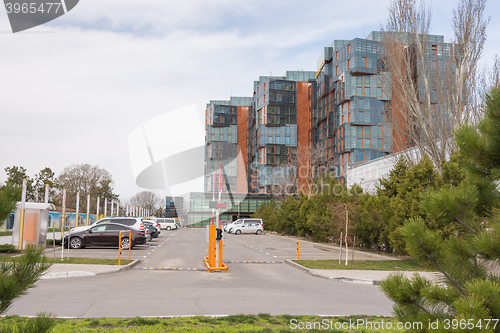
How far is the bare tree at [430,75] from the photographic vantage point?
1000 inches

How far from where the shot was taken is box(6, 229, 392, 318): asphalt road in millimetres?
8438

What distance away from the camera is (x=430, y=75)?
1086 inches

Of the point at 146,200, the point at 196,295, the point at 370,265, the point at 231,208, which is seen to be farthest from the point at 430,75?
the point at 146,200

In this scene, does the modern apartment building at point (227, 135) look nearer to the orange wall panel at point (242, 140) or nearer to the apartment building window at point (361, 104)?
the orange wall panel at point (242, 140)

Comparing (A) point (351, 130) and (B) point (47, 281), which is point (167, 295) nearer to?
(B) point (47, 281)

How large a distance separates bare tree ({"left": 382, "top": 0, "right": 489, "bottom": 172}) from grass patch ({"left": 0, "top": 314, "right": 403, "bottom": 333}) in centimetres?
2047

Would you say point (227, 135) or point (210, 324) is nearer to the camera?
point (210, 324)

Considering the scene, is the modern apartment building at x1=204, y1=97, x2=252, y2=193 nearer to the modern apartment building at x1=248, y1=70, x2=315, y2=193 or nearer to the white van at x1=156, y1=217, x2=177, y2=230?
the modern apartment building at x1=248, y1=70, x2=315, y2=193

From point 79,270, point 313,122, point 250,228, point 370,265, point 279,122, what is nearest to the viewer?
point 79,270

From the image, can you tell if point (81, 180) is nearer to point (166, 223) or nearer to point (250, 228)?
point (166, 223)

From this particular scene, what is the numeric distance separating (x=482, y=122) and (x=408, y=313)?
1951 millimetres

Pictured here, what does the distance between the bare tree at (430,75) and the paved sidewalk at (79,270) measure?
2003 cm

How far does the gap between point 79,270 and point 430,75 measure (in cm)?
2533

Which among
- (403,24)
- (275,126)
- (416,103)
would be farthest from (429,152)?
(275,126)
